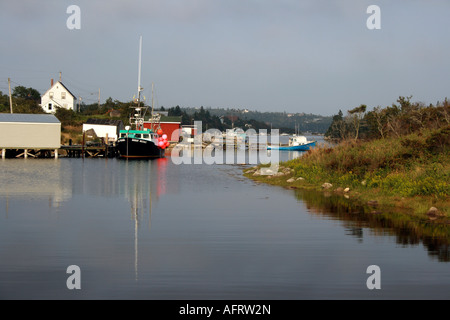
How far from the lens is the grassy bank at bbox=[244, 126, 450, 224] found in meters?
23.8

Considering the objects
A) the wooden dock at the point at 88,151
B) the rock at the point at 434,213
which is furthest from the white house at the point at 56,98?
the rock at the point at 434,213

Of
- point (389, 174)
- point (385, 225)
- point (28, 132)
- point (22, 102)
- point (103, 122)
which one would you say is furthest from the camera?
point (22, 102)

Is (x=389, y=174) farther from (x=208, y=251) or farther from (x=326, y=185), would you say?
(x=208, y=251)

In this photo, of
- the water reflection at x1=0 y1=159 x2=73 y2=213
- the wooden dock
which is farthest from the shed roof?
the water reflection at x1=0 y1=159 x2=73 y2=213

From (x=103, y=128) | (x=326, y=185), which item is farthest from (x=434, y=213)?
(x=103, y=128)

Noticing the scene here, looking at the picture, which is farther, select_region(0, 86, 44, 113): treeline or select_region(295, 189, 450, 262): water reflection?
select_region(0, 86, 44, 113): treeline

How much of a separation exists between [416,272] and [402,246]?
3.27 metres

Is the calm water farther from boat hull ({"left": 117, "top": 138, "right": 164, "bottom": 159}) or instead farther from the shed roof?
boat hull ({"left": 117, "top": 138, "right": 164, "bottom": 159})

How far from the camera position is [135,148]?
3088 inches

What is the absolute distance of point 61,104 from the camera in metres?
114

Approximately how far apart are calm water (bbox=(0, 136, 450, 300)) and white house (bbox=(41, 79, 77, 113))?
297 feet

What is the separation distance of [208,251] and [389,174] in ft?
54.8
